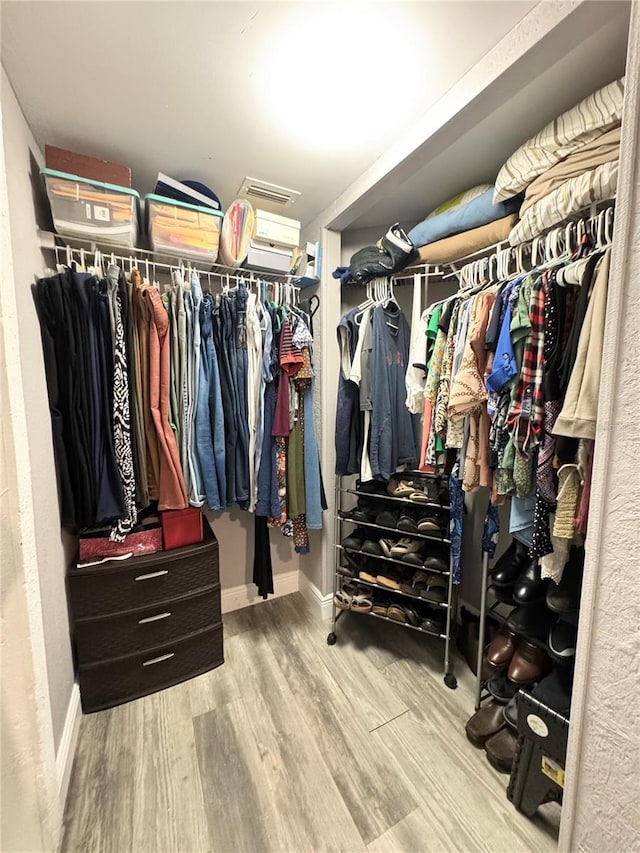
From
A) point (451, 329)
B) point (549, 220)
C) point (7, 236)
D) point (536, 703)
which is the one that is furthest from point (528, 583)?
point (7, 236)

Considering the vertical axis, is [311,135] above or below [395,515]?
above

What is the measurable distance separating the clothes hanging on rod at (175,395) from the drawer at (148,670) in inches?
22.4

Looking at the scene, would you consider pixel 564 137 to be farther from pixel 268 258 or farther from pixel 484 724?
pixel 484 724

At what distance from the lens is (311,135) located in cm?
123

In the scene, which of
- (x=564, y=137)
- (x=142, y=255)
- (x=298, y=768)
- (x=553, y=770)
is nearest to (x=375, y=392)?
(x=564, y=137)

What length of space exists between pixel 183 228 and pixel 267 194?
1.52 ft

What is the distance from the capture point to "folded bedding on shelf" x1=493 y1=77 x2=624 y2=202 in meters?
0.89

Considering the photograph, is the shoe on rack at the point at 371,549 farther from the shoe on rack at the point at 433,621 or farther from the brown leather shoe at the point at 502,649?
the brown leather shoe at the point at 502,649

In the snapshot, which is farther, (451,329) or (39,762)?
(451,329)

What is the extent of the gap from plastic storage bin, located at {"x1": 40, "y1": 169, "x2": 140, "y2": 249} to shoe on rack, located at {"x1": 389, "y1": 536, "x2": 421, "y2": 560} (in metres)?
1.74

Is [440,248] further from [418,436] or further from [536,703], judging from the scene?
[536,703]

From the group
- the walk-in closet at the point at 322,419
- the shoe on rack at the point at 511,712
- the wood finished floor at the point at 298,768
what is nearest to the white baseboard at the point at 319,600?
the walk-in closet at the point at 322,419

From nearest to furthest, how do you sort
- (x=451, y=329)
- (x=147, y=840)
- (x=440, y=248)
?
(x=147, y=840) < (x=451, y=329) < (x=440, y=248)

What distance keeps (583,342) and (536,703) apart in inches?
42.0
